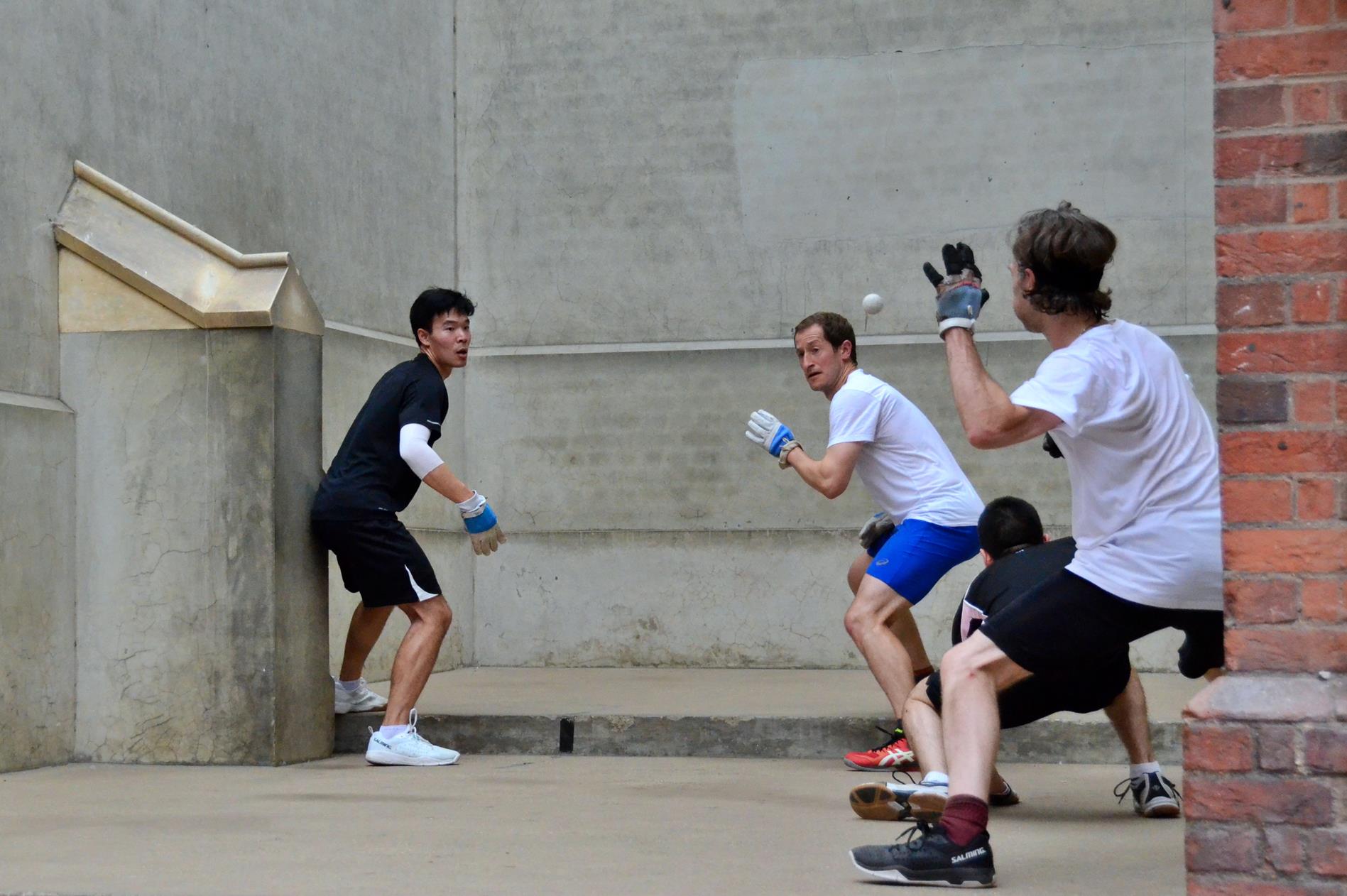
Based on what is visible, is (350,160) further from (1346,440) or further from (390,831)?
(1346,440)

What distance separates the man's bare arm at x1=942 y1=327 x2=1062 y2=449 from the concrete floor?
107cm

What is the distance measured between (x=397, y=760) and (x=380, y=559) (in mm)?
805

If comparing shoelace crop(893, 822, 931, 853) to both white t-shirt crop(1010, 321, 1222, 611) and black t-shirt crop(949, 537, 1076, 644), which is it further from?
black t-shirt crop(949, 537, 1076, 644)

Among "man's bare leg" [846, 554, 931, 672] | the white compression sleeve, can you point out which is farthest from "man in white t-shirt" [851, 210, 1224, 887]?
the white compression sleeve

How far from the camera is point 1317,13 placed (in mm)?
3498

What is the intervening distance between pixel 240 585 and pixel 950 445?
4.48 m

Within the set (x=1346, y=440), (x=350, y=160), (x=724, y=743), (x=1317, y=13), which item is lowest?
(x=724, y=743)

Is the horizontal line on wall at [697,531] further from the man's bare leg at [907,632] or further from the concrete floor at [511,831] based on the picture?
the concrete floor at [511,831]

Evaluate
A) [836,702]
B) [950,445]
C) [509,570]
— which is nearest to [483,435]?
[509,570]

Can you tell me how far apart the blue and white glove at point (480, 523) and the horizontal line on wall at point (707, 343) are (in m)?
2.66

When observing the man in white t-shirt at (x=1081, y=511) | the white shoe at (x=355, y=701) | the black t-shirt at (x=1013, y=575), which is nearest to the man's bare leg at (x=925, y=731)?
the black t-shirt at (x=1013, y=575)

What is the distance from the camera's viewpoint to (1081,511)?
4066 millimetres

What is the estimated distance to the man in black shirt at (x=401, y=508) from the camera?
21.9 ft

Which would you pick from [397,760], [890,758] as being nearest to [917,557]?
[890,758]
